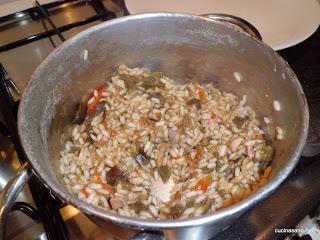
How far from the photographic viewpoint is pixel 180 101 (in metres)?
0.95

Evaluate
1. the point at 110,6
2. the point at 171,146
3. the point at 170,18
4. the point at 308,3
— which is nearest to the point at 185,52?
the point at 170,18

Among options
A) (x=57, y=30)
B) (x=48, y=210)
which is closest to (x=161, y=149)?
(x=48, y=210)

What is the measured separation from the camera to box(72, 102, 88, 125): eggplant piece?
0.91 meters

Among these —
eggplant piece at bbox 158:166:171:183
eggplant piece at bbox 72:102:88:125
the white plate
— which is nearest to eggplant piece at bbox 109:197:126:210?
eggplant piece at bbox 158:166:171:183

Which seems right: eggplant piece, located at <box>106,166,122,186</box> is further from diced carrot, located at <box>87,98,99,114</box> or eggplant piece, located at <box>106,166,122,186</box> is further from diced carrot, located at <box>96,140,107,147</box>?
diced carrot, located at <box>87,98,99,114</box>

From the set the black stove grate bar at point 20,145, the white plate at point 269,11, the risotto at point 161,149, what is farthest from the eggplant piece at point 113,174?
the white plate at point 269,11

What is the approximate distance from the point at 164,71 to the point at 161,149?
10.0 inches

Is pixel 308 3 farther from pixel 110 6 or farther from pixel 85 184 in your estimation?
pixel 85 184

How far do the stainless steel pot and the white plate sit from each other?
0.85 feet

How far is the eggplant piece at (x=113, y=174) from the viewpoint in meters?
0.81

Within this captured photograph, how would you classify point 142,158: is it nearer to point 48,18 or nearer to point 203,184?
point 203,184

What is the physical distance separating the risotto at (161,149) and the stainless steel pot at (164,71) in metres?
0.04

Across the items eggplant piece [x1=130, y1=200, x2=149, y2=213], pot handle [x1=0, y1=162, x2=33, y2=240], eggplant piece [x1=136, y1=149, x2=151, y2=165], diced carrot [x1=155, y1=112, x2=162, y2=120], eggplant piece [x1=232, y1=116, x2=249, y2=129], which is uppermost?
pot handle [x1=0, y1=162, x2=33, y2=240]

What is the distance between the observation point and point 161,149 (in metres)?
0.86
